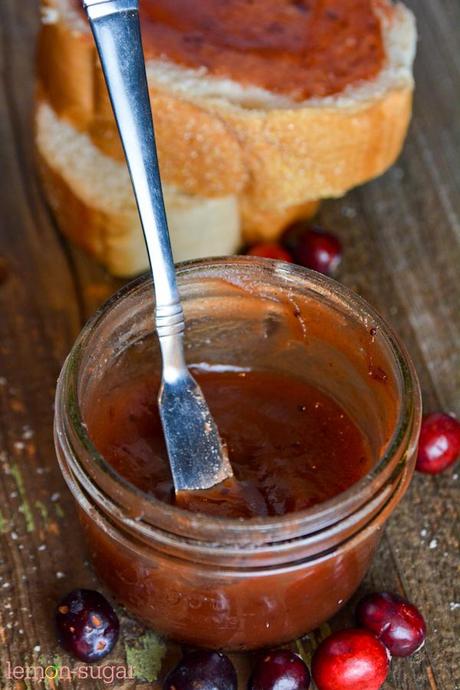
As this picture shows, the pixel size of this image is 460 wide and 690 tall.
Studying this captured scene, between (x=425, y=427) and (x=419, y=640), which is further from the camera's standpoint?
(x=425, y=427)

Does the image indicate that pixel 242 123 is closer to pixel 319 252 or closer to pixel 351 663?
pixel 319 252

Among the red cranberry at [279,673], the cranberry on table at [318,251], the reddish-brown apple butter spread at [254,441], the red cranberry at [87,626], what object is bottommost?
the red cranberry at [279,673]

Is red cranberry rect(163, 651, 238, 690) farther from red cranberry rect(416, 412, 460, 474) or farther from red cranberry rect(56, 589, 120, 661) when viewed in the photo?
red cranberry rect(416, 412, 460, 474)

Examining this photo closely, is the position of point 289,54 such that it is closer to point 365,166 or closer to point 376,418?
point 365,166

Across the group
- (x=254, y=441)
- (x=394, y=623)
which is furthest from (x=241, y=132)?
(x=394, y=623)

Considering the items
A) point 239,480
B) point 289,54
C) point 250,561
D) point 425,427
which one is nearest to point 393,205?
point 289,54

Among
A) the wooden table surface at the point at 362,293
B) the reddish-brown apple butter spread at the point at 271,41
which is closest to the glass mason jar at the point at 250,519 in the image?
the wooden table surface at the point at 362,293

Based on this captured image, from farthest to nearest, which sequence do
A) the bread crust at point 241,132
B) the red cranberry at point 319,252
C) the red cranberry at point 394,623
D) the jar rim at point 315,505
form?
the red cranberry at point 319,252, the bread crust at point 241,132, the red cranberry at point 394,623, the jar rim at point 315,505

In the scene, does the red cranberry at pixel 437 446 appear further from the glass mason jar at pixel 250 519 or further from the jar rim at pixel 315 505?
the jar rim at pixel 315 505
